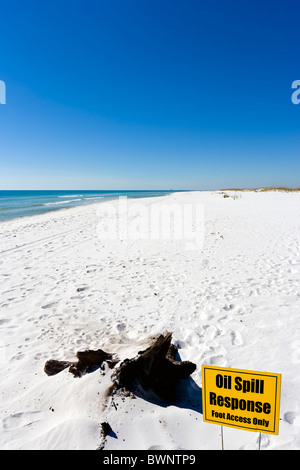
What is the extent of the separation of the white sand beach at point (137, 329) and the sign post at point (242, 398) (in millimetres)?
781

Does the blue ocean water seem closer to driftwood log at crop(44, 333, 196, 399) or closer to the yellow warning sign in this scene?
driftwood log at crop(44, 333, 196, 399)

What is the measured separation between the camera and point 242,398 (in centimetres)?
185

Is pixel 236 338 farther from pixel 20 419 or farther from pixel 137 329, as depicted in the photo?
pixel 20 419

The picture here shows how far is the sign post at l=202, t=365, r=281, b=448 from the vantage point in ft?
5.87

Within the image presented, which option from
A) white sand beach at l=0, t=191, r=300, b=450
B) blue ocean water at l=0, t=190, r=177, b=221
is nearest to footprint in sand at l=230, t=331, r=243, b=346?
white sand beach at l=0, t=191, r=300, b=450

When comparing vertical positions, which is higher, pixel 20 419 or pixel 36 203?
pixel 36 203

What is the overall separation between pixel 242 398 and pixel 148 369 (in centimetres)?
143

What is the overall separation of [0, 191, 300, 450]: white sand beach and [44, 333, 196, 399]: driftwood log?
0.14 metres

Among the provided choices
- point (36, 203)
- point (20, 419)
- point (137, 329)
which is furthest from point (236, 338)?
point (36, 203)
